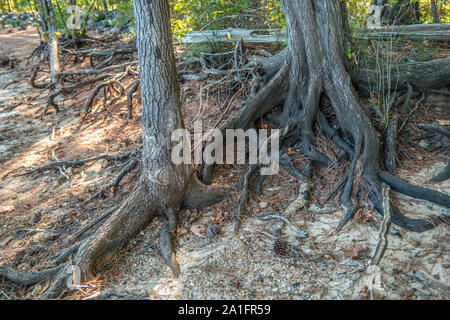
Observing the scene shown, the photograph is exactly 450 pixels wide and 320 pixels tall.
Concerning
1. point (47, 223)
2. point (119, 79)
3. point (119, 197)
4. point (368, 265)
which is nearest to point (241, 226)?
point (368, 265)

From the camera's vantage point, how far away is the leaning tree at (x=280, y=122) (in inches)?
128

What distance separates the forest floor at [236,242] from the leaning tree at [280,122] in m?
0.13

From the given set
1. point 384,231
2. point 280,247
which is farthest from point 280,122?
point 384,231

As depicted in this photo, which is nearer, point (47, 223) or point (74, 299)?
point (74, 299)

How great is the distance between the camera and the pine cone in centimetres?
316

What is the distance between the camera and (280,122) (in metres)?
4.78

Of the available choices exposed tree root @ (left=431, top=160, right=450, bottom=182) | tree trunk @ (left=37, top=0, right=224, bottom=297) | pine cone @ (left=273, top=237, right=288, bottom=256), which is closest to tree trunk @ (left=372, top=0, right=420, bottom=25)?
exposed tree root @ (left=431, top=160, right=450, bottom=182)

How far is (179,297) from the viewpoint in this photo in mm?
2836

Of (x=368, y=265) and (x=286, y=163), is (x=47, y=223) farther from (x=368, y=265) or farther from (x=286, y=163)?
(x=368, y=265)

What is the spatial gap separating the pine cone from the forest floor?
46 mm

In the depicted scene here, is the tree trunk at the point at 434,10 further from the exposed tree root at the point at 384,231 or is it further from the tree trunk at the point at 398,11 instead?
the exposed tree root at the point at 384,231

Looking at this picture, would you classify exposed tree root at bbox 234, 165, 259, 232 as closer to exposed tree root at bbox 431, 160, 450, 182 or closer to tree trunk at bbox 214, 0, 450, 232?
tree trunk at bbox 214, 0, 450, 232

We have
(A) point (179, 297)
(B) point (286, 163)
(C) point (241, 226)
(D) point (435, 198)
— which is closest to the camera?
(A) point (179, 297)

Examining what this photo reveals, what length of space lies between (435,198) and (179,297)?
8.26ft
